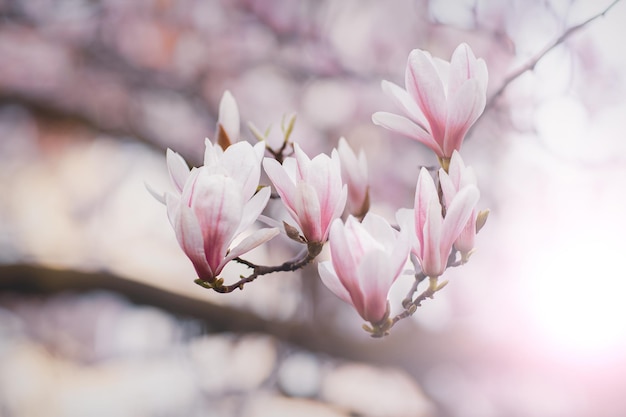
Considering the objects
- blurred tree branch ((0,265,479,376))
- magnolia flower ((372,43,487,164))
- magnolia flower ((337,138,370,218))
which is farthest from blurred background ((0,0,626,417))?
magnolia flower ((372,43,487,164))

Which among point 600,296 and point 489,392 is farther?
point 489,392

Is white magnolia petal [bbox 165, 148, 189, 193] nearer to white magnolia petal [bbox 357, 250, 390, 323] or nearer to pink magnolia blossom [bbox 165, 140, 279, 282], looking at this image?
pink magnolia blossom [bbox 165, 140, 279, 282]

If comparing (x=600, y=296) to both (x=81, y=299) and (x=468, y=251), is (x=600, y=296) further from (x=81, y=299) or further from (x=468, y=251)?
(x=81, y=299)

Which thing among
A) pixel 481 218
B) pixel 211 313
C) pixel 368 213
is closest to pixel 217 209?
pixel 368 213

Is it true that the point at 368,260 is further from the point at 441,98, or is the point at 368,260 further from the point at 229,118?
the point at 229,118

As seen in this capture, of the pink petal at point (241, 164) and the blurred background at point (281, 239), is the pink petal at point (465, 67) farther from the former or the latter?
the blurred background at point (281, 239)

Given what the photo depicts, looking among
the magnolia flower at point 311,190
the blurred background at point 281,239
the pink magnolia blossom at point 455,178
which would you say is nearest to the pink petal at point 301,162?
the magnolia flower at point 311,190

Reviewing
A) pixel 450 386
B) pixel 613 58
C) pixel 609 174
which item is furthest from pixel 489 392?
pixel 613 58
